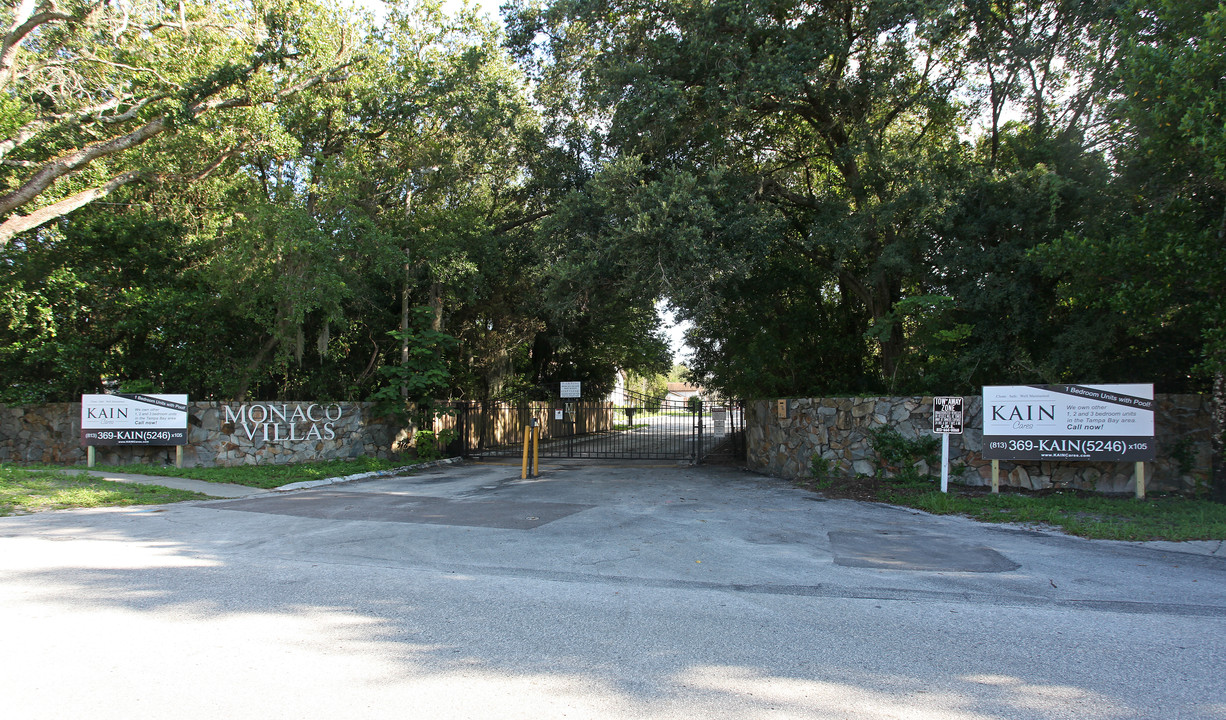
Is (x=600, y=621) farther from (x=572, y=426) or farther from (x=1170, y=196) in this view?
(x=572, y=426)

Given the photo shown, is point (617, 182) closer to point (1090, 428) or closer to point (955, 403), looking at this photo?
point (955, 403)

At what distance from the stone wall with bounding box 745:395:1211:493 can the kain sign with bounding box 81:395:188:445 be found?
1406cm

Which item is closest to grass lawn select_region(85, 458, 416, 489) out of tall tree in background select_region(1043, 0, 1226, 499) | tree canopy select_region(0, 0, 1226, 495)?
tree canopy select_region(0, 0, 1226, 495)

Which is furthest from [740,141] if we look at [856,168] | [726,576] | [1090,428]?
[726,576]

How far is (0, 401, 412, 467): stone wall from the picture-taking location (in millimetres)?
15844

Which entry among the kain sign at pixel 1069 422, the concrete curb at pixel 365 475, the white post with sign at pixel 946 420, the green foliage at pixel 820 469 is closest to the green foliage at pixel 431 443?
the concrete curb at pixel 365 475

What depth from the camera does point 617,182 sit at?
1288 centimetres

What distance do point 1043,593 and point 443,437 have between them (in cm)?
1556

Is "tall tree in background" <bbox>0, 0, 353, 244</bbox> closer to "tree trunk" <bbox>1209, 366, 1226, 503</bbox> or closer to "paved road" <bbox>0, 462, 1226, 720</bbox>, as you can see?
"paved road" <bbox>0, 462, 1226, 720</bbox>

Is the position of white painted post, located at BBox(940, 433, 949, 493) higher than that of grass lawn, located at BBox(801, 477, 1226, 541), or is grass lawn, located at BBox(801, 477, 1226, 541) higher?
white painted post, located at BBox(940, 433, 949, 493)

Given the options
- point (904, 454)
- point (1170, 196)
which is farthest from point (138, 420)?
point (1170, 196)

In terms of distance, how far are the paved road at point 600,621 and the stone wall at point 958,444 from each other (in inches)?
124

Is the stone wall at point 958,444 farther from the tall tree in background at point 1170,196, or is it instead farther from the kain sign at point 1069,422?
the tall tree in background at point 1170,196

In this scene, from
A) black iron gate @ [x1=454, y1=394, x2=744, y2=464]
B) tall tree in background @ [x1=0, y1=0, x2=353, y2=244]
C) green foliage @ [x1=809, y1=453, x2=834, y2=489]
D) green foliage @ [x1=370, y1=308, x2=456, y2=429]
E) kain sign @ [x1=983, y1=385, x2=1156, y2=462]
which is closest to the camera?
kain sign @ [x1=983, y1=385, x2=1156, y2=462]
